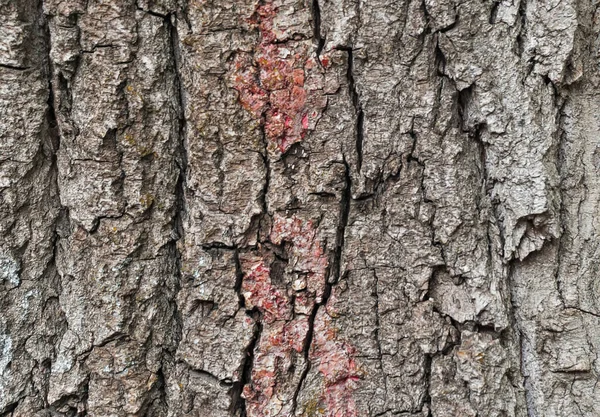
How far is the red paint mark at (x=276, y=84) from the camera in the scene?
1261mm

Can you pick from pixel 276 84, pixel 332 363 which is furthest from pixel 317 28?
pixel 332 363

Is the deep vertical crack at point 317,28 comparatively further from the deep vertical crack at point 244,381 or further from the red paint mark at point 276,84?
the deep vertical crack at point 244,381

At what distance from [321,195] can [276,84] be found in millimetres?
280

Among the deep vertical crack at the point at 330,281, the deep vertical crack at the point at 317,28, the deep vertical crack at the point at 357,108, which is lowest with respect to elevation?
the deep vertical crack at the point at 330,281

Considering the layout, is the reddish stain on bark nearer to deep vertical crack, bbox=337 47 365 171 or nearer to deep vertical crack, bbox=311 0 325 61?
deep vertical crack, bbox=337 47 365 171

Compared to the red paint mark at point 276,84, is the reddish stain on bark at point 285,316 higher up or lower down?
lower down

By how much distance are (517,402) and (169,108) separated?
1097 millimetres

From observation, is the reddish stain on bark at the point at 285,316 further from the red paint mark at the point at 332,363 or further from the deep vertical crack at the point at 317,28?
the deep vertical crack at the point at 317,28

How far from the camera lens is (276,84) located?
1.27 metres

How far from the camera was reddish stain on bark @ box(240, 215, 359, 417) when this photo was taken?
1.29 metres

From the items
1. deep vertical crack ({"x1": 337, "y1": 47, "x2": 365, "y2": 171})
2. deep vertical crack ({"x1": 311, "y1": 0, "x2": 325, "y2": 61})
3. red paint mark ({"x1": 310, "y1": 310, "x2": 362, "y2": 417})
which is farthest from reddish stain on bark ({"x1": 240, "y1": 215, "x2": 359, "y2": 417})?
deep vertical crack ({"x1": 311, "y1": 0, "x2": 325, "y2": 61})

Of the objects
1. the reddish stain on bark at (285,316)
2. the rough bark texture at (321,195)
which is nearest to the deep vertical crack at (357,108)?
the rough bark texture at (321,195)

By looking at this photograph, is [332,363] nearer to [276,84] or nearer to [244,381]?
[244,381]

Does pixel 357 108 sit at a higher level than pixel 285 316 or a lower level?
higher
